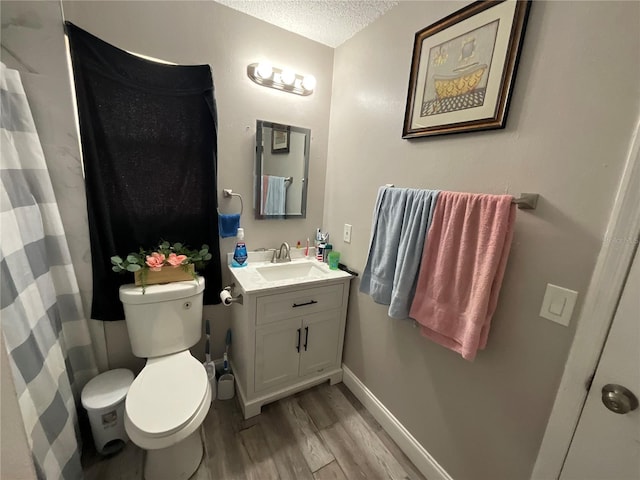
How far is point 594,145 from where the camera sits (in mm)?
733

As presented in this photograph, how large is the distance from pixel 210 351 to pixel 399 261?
1485 mm

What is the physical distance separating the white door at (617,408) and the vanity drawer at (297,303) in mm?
1151

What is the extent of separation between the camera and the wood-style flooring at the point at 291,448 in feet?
4.08

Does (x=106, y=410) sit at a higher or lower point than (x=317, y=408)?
higher

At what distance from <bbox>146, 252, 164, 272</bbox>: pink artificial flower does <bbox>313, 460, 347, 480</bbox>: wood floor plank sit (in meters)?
1.32

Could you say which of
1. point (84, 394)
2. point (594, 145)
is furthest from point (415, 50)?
point (84, 394)

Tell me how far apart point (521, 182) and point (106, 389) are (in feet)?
6.91

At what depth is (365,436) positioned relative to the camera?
4.79 ft

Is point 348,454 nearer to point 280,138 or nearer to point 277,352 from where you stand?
point 277,352

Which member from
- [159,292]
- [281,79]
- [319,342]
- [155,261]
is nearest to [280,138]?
[281,79]

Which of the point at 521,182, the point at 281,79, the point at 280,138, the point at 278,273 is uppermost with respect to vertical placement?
the point at 281,79

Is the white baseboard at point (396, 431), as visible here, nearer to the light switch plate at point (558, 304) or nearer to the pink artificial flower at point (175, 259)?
the light switch plate at point (558, 304)

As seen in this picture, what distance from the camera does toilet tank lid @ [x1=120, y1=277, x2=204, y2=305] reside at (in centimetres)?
130

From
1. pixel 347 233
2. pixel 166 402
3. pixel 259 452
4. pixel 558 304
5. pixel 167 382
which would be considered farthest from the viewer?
pixel 347 233
